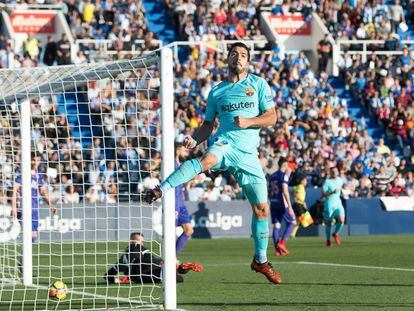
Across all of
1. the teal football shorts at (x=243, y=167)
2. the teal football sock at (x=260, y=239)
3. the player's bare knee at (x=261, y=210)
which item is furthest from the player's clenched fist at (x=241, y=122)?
the teal football sock at (x=260, y=239)

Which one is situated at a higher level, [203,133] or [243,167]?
[203,133]

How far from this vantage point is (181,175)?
11.0 metres

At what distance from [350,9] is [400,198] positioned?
37.1 feet

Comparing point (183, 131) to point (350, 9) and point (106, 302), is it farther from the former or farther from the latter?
point (106, 302)

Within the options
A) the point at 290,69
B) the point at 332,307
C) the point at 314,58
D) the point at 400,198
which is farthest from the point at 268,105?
the point at 314,58

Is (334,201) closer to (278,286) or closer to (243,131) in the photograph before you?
(278,286)

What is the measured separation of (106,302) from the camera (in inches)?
488

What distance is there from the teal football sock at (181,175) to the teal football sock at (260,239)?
4.40 feet

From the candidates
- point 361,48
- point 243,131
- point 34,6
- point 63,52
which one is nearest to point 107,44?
point 63,52

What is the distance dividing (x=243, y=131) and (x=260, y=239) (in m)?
1.24

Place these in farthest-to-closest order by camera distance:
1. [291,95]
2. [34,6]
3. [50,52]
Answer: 1. [291,95]
2. [34,6]
3. [50,52]

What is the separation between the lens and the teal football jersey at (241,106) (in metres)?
11.8

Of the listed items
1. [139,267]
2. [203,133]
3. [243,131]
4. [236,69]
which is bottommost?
[139,267]

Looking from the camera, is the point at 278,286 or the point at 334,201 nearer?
the point at 278,286
